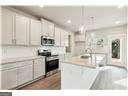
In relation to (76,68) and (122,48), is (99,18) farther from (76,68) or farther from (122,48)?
(76,68)

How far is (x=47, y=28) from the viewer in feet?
6.56

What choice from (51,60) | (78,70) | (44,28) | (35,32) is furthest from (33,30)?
(78,70)

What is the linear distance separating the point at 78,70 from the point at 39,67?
721 millimetres

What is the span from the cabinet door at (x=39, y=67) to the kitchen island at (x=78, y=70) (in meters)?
0.44

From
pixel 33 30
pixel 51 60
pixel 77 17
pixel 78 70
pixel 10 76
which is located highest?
pixel 77 17

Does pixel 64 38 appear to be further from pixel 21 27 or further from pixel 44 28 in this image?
pixel 21 27

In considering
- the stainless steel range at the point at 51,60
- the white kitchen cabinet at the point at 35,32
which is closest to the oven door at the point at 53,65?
the stainless steel range at the point at 51,60

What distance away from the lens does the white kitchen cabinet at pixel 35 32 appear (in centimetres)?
202
